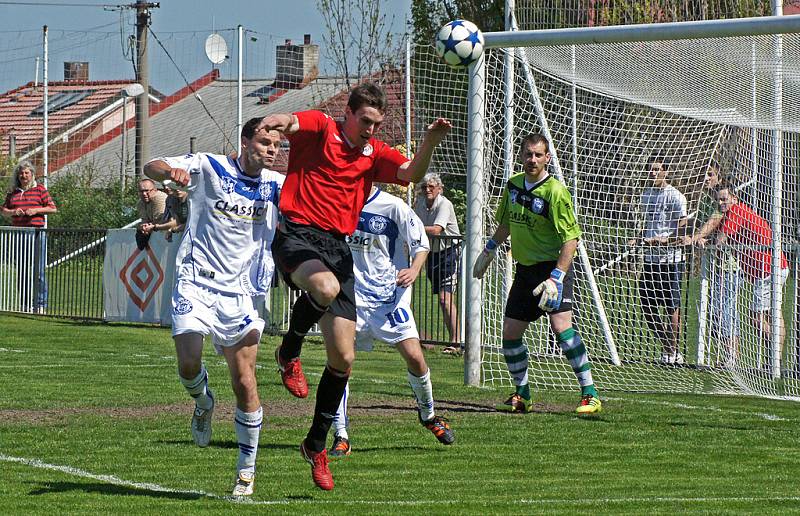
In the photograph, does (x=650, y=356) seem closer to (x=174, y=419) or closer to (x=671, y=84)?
Answer: (x=671, y=84)

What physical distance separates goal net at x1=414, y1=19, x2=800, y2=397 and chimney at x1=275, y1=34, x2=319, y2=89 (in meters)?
13.0

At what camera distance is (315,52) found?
26.5m

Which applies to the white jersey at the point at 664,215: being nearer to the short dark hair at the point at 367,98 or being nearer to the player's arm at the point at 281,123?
the short dark hair at the point at 367,98

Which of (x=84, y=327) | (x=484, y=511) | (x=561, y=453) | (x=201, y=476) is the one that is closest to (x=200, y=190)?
(x=201, y=476)

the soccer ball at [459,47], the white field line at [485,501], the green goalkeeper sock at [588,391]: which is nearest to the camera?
the white field line at [485,501]

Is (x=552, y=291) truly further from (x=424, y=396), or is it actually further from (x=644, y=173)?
(x=644, y=173)

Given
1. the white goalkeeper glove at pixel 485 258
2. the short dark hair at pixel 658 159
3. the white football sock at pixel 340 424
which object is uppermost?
the short dark hair at pixel 658 159

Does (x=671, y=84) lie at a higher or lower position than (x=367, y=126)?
higher

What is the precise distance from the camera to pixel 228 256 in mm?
7215

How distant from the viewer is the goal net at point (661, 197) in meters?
11.5

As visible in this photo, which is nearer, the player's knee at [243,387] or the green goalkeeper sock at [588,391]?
the player's knee at [243,387]

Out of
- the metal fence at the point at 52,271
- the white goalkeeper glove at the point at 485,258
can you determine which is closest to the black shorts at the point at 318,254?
the white goalkeeper glove at the point at 485,258

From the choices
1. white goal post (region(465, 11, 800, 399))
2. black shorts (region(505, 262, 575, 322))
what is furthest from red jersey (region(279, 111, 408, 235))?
white goal post (region(465, 11, 800, 399))

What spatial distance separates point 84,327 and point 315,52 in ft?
33.2
